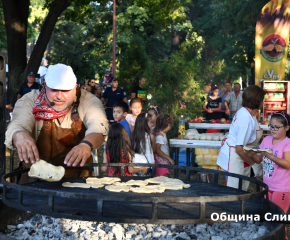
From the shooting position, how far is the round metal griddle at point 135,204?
1.85 meters

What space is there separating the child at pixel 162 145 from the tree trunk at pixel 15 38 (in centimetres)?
561

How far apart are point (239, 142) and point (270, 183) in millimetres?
542

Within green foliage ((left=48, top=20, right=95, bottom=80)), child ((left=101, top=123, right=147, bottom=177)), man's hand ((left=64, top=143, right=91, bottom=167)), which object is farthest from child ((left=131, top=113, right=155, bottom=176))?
green foliage ((left=48, top=20, right=95, bottom=80))

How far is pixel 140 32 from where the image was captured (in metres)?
23.9

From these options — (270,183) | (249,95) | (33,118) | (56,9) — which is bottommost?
(270,183)

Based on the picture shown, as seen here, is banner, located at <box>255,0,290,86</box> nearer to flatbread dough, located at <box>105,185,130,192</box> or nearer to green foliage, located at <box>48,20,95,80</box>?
flatbread dough, located at <box>105,185,130,192</box>

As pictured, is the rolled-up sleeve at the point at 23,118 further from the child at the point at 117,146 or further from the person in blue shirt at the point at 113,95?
the person in blue shirt at the point at 113,95

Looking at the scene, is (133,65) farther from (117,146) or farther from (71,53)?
(117,146)

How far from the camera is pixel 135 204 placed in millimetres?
2408

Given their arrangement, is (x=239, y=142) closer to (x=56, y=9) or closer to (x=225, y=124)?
(x=225, y=124)

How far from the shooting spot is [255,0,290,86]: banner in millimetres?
12961

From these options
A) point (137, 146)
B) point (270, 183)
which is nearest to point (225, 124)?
point (137, 146)

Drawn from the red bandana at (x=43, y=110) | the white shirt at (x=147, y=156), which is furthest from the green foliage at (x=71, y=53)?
the red bandana at (x=43, y=110)

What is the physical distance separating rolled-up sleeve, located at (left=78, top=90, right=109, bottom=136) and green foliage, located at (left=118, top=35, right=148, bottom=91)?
1371 centimetres
